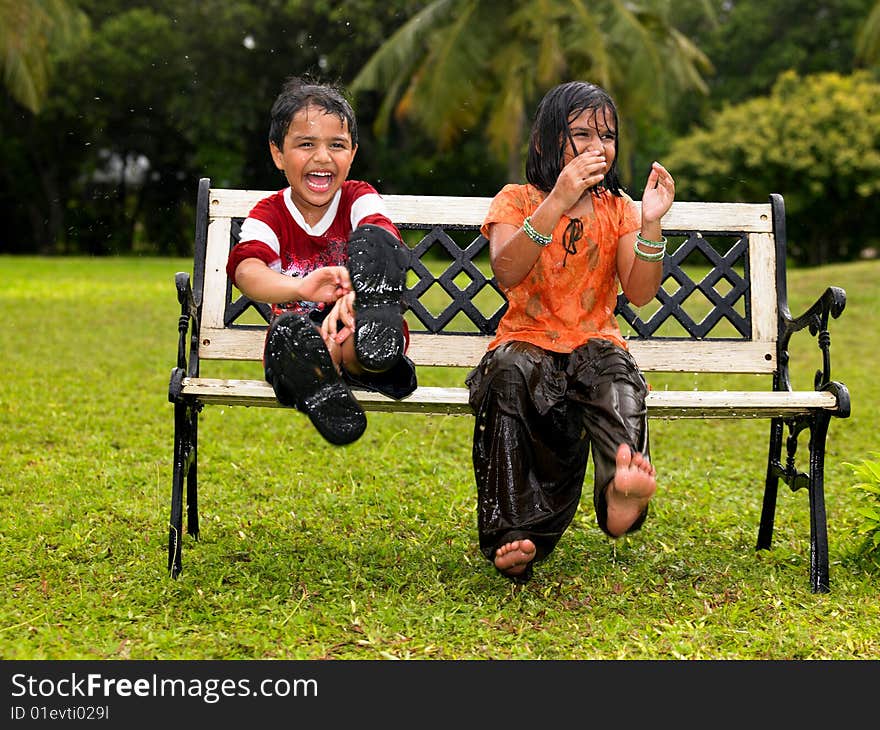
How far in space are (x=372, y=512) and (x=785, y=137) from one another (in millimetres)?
22270

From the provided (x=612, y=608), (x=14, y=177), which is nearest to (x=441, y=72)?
(x=14, y=177)

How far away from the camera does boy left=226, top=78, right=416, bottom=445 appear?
2.80 meters

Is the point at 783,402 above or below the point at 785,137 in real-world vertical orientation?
below

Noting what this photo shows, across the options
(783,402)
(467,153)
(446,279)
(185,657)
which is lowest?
(185,657)

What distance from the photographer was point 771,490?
13.6ft

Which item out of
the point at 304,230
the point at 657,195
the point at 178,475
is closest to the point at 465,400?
the point at 304,230

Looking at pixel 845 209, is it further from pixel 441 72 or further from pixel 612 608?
pixel 612 608

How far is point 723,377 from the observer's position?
916cm

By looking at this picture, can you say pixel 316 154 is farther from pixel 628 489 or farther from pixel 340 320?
pixel 628 489

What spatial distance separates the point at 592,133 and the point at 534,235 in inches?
15.5

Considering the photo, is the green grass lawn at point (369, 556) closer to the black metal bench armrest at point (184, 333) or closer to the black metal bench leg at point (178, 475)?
the black metal bench leg at point (178, 475)

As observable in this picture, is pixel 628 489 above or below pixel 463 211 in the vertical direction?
below

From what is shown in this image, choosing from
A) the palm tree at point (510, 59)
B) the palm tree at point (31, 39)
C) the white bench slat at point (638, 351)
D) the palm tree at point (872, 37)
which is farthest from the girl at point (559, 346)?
the palm tree at point (872, 37)

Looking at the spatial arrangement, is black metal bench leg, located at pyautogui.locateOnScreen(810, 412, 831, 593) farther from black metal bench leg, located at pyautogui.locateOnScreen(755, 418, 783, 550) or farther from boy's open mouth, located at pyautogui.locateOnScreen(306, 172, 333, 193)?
boy's open mouth, located at pyautogui.locateOnScreen(306, 172, 333, 193)
